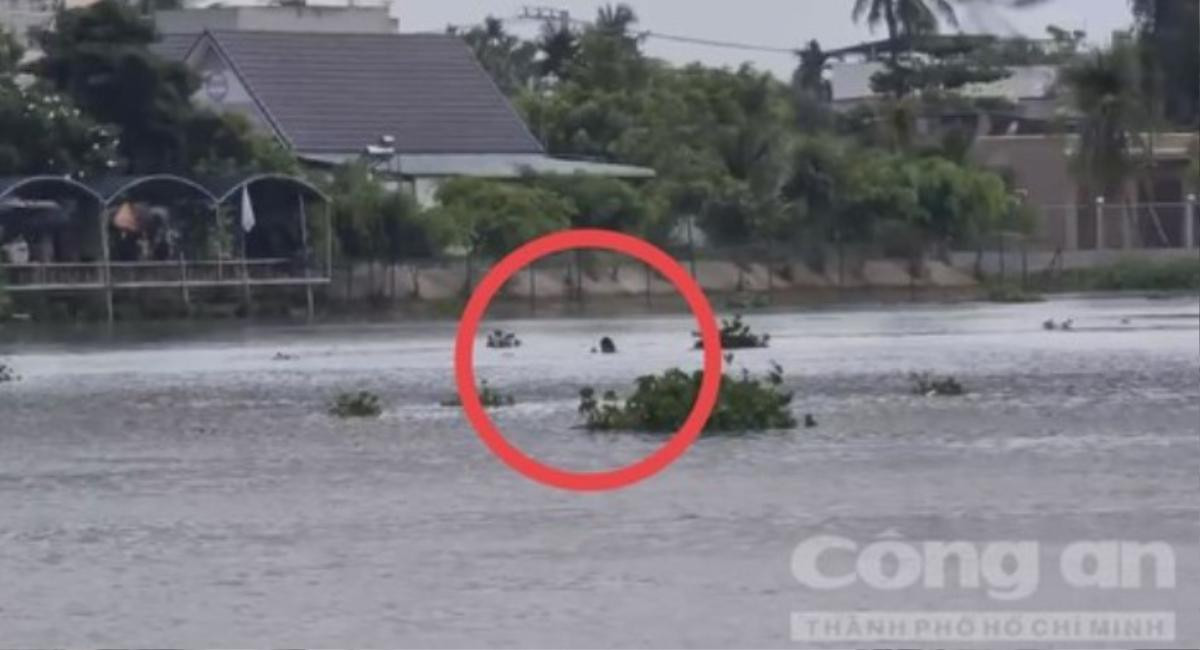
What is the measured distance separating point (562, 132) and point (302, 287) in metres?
15.7

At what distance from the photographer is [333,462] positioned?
34.2 m

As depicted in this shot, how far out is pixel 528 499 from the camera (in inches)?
1104

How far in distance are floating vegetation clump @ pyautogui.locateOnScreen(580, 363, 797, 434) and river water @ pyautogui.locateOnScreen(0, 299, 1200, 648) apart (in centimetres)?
46

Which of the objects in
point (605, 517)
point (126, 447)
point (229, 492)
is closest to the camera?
point (605, 517)

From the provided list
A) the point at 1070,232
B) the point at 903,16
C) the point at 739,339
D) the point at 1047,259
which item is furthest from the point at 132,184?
the point at 903,16

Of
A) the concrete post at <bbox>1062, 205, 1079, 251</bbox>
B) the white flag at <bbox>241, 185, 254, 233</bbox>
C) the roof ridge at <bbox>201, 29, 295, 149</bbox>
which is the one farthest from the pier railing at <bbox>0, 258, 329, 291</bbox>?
the concrete post at <bbox>1062, 205, 1079, 251</bbox>

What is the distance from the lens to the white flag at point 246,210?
80812mm

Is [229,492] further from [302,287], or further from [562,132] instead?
[562,132]

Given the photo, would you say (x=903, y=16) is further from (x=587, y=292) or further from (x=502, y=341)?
(x=587, y=292)

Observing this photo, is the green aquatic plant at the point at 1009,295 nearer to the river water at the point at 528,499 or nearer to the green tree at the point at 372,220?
the green tree at the point at 372,220

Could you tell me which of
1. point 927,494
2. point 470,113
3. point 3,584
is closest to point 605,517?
point 927,494

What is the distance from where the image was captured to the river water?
62.9ft

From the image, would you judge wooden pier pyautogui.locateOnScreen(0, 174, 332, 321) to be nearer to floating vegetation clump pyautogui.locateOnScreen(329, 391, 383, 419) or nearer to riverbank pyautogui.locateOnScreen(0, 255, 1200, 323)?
riverbank pyautogui.locateOnScreen(0, 255, 1200, 323)

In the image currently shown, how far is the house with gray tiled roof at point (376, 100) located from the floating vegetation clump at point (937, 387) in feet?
136
